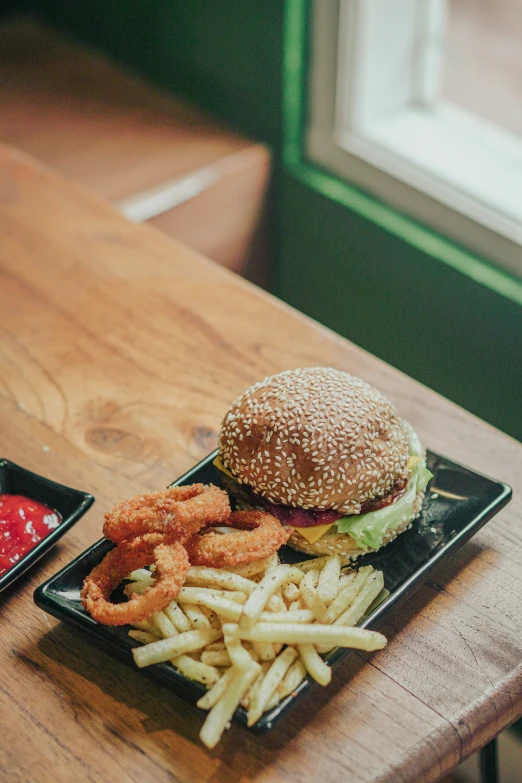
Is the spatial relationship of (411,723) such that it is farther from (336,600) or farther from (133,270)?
(133,270)

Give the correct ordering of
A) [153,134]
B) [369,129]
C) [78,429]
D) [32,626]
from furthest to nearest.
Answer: [153,134], [369,129], [78,429], [32,626]

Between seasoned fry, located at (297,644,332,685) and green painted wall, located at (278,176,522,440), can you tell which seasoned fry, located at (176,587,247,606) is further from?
green painted wall, located at (278,176,522,440)

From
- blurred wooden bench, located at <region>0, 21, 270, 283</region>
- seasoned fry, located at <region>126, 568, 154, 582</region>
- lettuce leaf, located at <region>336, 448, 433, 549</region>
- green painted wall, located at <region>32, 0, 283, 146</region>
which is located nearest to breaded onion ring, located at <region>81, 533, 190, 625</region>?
seasoned fry, located at <region>126, 568, 154, 582</region>

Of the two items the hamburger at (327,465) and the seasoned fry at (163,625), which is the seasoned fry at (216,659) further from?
the hamburger at (327,465)

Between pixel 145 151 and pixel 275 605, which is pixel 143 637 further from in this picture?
pixel 145 151

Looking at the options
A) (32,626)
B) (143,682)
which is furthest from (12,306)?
(143,682)
